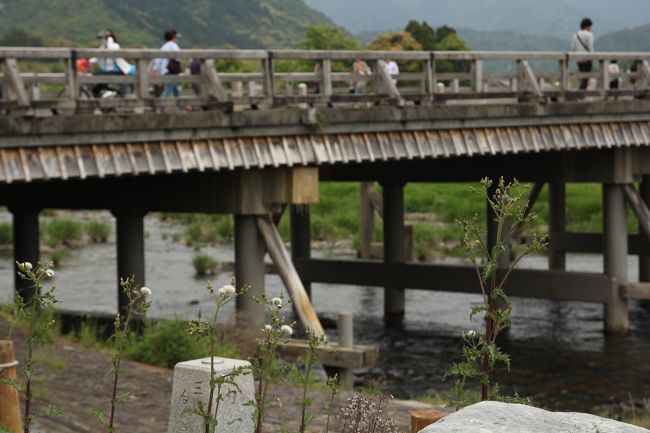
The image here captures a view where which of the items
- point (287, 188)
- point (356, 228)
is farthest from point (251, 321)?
point (356, 228)

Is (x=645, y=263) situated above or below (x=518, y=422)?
below

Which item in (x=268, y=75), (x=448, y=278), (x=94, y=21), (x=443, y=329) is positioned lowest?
(x=443, y=329)

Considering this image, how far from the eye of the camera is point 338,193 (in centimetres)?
5228

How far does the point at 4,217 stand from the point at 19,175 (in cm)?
3646

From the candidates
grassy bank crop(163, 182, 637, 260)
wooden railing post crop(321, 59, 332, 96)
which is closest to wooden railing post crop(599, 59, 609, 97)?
wooden railing post crop(321, 59, 332, 96)

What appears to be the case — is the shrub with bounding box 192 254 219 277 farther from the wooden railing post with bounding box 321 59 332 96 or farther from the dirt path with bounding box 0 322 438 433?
the dirt path with bounding box 0 322 438 433

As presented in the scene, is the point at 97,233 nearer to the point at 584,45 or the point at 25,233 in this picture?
the point at 25,233

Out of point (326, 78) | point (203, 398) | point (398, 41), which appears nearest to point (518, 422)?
point (203, 398)

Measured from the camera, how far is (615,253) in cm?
2572

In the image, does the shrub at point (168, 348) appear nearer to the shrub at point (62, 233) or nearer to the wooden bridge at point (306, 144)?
the wooden bridge at point (306, 144)

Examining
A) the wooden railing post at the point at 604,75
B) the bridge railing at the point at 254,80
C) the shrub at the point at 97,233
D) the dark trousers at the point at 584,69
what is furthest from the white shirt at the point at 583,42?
the shrub at the point at 97,233

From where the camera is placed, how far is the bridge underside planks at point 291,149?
1545 cm

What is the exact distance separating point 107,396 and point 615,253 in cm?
1373

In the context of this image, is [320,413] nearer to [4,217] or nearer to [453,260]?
[453,260]
